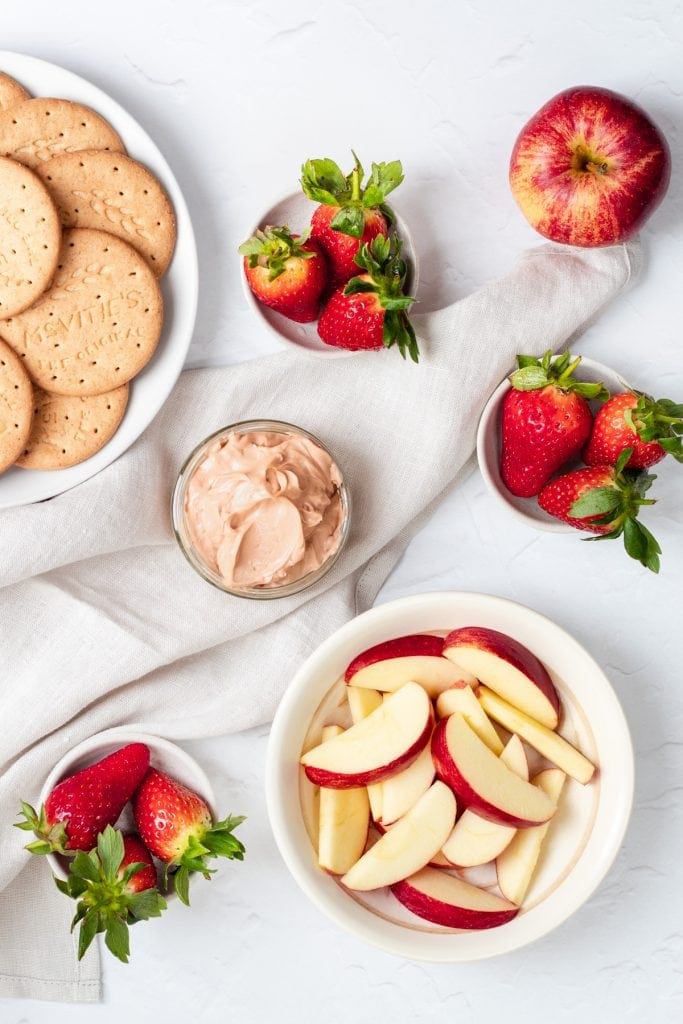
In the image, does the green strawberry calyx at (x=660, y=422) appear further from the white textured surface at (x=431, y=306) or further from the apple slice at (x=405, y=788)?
the apple slice at (x=405, y=788)

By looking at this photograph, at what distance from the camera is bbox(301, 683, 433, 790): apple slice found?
112 cm

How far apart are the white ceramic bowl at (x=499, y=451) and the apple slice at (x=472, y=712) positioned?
217mm

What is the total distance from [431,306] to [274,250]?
0.24 metres

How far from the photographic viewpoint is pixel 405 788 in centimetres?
115

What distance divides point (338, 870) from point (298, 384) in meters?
0.59

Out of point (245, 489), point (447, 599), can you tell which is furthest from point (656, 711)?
point (245, 489)

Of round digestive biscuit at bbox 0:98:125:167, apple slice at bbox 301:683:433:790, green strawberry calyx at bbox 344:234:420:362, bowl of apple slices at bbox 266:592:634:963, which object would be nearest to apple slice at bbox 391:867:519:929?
bowl of apple slices at bbox 266:592:634:963

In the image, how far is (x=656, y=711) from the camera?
4.14 feet

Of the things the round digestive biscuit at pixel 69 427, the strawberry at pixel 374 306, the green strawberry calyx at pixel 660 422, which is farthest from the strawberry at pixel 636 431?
the round digestive biscuit at pixel 69 427

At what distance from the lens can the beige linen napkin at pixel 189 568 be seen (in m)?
1.18

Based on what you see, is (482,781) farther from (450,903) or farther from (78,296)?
(78,296)

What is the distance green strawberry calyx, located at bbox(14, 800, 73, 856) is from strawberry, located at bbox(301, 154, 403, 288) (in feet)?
2.37

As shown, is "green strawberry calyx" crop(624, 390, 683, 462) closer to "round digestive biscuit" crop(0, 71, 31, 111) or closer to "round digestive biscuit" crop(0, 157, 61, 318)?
"round digestive biscuit" crop(0, 157, 61, 318)

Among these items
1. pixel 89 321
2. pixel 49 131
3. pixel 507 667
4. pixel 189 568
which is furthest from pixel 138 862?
pixel 49 131
